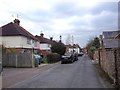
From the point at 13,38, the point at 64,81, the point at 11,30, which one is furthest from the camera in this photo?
the point at 11,30

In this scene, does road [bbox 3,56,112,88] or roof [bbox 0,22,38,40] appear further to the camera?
roof [bbox 0,22,38,40]

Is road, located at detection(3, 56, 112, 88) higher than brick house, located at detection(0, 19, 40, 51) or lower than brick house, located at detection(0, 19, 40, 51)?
lower

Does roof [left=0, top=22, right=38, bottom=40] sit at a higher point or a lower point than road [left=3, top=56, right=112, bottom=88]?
higher

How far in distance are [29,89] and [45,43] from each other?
68.2 meters

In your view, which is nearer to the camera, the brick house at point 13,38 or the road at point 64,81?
the road at point 64,81

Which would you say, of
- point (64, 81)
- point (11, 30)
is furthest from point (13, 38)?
point (64, 81)

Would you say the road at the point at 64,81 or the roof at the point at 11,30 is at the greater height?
the roof at the point at 11,30

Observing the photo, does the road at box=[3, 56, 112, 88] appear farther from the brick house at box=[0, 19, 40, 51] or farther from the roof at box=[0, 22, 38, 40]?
the roof at box=[0, 22, 38, 40]

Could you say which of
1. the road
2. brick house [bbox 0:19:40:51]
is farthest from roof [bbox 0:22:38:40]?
the road

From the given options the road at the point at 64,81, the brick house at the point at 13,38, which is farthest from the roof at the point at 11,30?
the road at the point at 64,81

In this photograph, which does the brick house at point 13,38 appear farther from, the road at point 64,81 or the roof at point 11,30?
the road at point 64,81

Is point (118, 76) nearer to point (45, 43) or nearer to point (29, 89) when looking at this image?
point (29, 89)

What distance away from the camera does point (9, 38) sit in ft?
153

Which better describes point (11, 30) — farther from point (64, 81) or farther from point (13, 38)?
point (64, 81)
